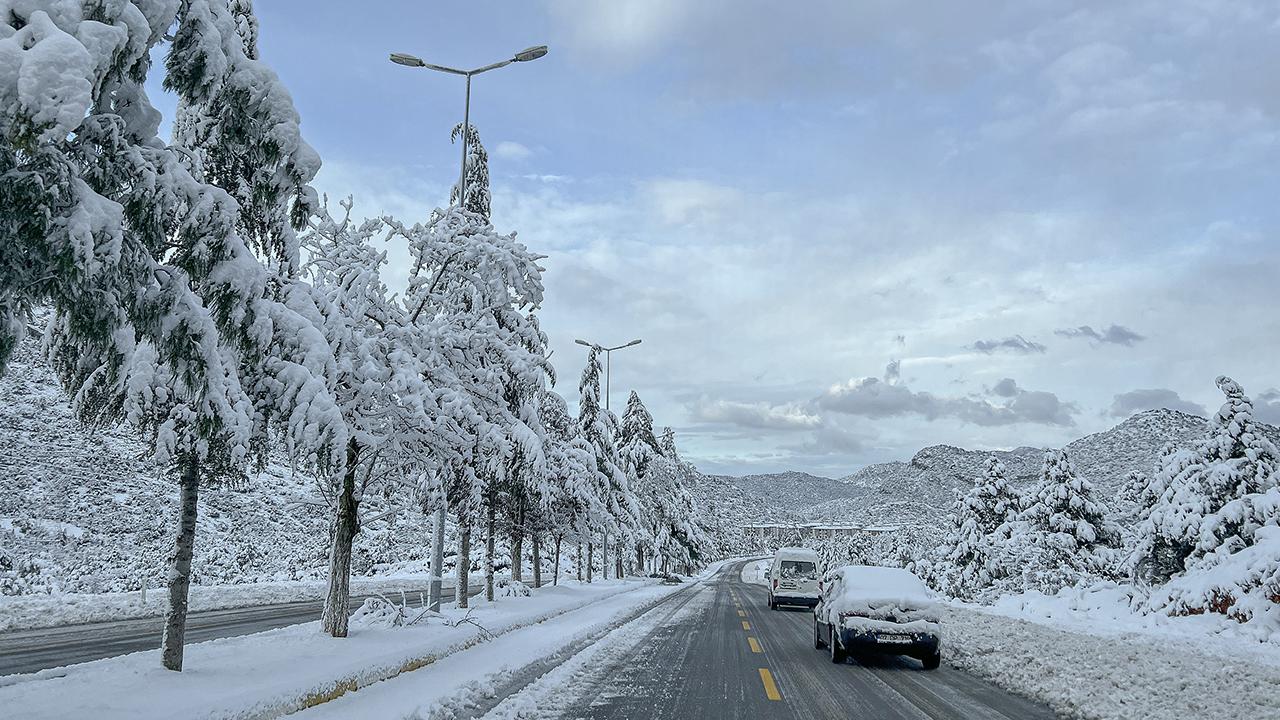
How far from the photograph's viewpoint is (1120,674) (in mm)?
9969

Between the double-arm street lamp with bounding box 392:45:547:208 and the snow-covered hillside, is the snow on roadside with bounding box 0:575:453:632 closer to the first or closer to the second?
the snow-covered hillside

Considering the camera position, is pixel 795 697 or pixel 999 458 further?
pixel 999 458

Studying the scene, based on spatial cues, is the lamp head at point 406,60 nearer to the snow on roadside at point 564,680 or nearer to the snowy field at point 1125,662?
the snow on roadside at point 564,680

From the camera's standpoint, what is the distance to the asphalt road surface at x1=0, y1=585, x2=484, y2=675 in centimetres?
1224

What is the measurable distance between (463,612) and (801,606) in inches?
624

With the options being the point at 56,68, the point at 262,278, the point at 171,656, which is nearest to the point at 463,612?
the point at 171,656

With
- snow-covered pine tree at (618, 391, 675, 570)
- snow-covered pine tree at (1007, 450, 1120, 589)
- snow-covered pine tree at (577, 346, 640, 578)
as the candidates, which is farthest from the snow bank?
snow-covered pine tree at (618, 391, 675, 570)

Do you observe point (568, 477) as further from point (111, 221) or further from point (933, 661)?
point (111, 221)

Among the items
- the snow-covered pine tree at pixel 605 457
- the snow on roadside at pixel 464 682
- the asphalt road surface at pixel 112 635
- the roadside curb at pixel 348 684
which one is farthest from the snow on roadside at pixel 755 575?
the roadside curb at pixel 348 684

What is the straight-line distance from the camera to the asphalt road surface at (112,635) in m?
12.2

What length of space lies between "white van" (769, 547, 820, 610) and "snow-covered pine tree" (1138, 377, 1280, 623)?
33.1 feet

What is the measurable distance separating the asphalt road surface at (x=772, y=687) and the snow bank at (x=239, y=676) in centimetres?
284

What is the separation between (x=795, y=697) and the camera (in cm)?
912

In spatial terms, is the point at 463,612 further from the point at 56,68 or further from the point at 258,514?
the point at 258,514
